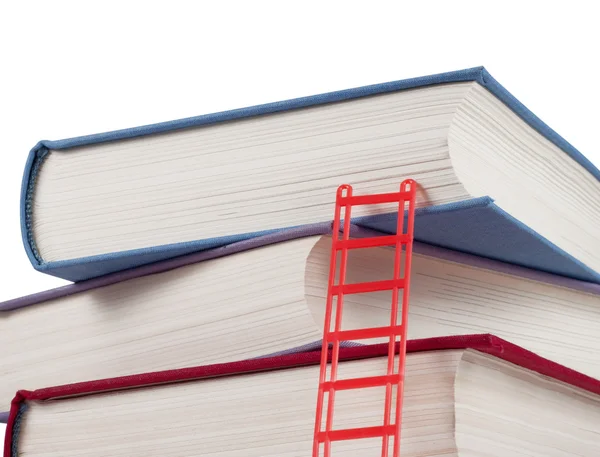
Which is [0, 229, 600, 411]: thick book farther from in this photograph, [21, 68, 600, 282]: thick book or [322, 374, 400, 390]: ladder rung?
[322, 374, 400, 390]: ladder rung

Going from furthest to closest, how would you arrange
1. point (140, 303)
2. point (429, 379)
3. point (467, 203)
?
point (140, 303) < point (467, 203) < point (429, 379)

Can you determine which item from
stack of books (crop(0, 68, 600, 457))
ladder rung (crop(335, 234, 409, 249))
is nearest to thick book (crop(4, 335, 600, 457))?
stack of books (crop(0, 68, 600, 457))

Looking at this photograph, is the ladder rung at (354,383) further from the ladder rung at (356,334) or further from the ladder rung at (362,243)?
the ladder rung at (362,243)

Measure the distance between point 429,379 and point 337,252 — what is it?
0.24 m

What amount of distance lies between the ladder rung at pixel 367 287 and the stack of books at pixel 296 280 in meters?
0.06

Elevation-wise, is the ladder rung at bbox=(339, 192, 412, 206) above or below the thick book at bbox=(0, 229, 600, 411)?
above

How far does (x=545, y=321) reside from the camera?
1.43 meters

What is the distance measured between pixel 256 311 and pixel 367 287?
0.59ft

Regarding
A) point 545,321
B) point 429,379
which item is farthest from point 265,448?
point 545,321

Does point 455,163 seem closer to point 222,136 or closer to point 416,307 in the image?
point 416,307

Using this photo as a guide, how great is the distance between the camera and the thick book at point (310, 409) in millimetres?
1098

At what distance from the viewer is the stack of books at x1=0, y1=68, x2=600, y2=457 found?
1.17 m

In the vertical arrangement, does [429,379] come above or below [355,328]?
below

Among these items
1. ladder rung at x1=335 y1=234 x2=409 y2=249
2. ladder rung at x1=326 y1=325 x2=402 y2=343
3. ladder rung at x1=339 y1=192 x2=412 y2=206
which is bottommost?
ladder rung at x1=326 y1=325 x2=402 y2=343
